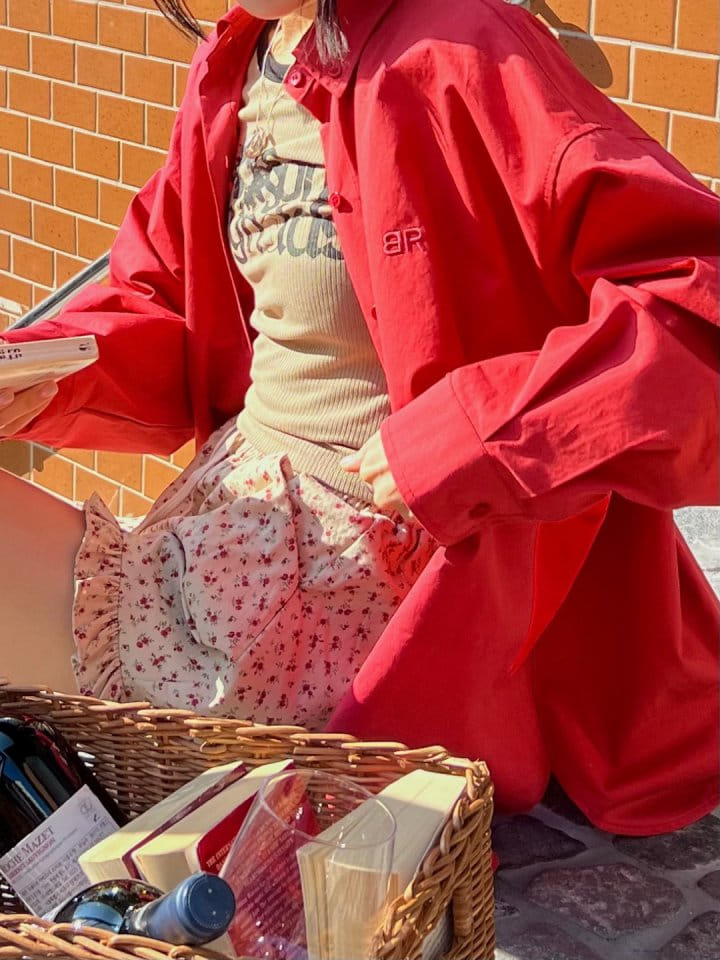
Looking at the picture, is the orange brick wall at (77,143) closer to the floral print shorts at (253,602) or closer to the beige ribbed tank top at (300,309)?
the beige ribbed tank top at (300,309)

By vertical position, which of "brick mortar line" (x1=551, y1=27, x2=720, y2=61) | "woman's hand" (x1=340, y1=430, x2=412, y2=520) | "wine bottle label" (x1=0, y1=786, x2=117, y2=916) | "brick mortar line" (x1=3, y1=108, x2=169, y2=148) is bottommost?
"wine bottle label" (x1=0, y1=786, x2=117, y2=916)

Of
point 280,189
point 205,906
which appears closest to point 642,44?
point 280,189

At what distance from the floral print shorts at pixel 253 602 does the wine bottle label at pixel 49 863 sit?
338mm

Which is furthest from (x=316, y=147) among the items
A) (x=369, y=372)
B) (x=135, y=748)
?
(x=135, y=748)

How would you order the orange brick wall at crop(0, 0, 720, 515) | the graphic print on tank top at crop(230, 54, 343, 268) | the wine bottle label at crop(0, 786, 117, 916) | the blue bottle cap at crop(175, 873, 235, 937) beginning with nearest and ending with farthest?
the blue bottle cap at crop(175, 873, 235, 937)
the wine bottle label at crop(0, 786, 117, 916)
the graphic print on tank top at crop(230, 54, 343, 268)
the orange brick wall at crop(0, 0, 720, 515)

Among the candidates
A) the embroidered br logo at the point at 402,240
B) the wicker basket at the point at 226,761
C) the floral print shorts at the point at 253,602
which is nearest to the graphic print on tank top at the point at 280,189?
the embroidered br logo at the point at 402,240

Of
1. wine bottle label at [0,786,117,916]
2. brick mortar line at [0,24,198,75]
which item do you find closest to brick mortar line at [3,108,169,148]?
brick mortar line at [0,24,198,75]

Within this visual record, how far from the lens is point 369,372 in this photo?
2189 millimetres

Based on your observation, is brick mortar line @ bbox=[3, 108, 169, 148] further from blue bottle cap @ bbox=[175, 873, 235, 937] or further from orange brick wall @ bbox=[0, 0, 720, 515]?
blue bottle cap @ bbox=[175, 873, 235, 937]

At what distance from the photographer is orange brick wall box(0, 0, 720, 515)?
4387 millimetres

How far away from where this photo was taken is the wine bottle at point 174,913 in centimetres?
139

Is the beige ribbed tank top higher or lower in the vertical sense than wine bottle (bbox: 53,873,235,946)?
higher

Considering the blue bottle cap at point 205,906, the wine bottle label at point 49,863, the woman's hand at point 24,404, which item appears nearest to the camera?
the blue bottle cap at point 205,906

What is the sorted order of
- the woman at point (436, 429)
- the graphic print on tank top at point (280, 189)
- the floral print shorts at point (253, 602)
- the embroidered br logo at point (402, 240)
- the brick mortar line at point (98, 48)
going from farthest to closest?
1. the brick mortar line at point (98, 48)
2. the graphic print on tank top at point (280, 189)
3. the floral print shorts at point (253, 602)
4. the embroidered br logo at point (402, 240)
5. the woman at point (436, 429)
